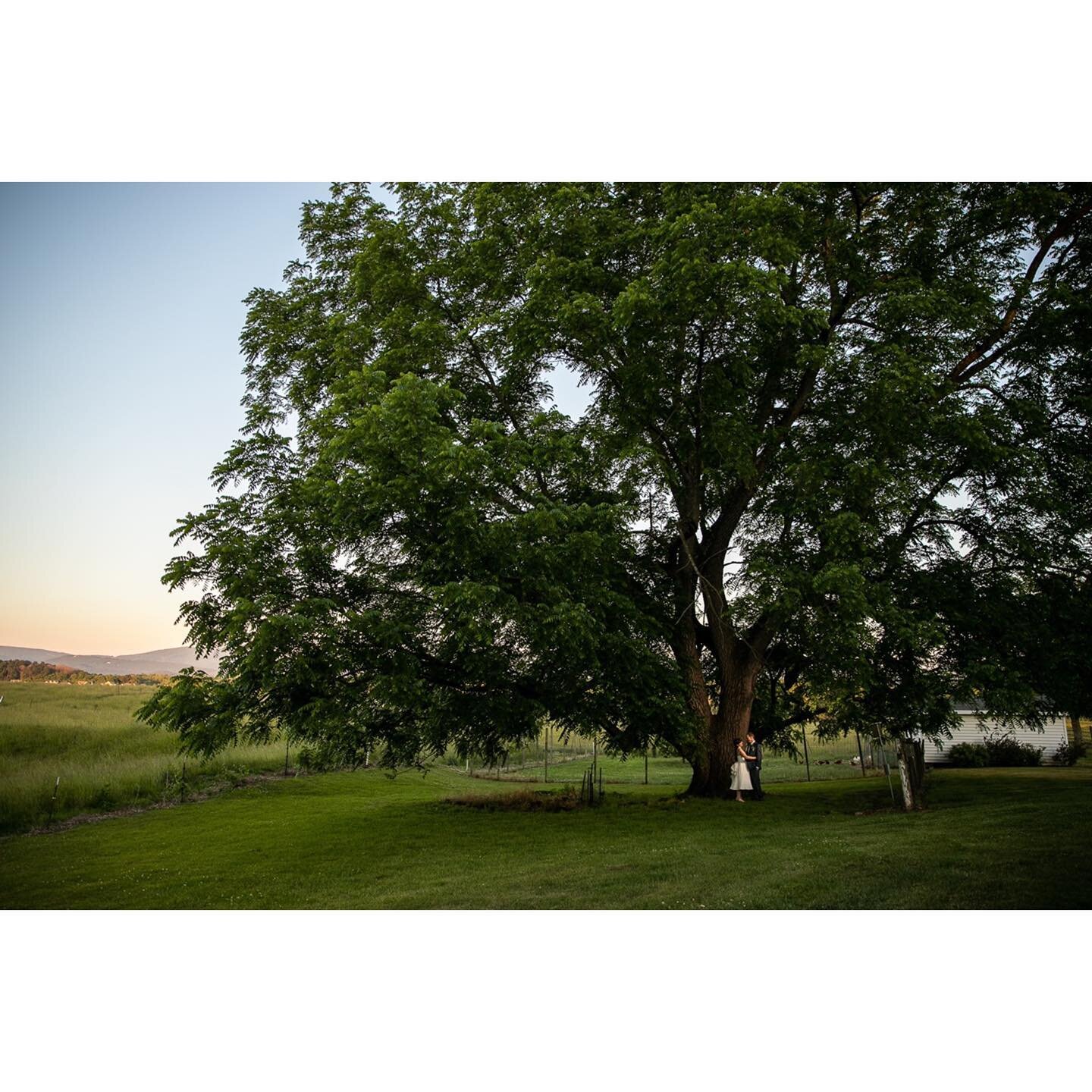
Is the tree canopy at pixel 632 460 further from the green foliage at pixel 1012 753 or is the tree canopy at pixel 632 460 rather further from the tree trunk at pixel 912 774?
the green foliage at pixel 1012 753

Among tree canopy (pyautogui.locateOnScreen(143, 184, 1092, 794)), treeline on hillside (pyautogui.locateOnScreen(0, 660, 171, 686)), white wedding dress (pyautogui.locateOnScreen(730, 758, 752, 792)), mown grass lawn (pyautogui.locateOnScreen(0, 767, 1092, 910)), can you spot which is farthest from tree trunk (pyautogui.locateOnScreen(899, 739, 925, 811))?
treeline on hillside (pyautogui.locateOnScreen(0, 660, 171, 686))

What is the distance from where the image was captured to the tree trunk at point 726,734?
10.4m

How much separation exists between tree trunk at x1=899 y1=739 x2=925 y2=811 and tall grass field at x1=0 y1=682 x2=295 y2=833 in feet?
27.1

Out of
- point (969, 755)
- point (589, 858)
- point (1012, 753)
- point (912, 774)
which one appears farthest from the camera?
point (969, 755)

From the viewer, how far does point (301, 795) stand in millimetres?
12000

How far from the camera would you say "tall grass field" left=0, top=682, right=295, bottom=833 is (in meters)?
6.83

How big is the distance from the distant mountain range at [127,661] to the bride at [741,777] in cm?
657

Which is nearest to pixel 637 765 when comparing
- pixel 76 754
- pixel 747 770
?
pixel 747 770

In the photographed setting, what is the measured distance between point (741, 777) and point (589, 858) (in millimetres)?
4072

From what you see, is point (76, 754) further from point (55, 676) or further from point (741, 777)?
point (741, 777)

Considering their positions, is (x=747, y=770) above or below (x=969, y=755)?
above

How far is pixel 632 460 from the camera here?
8.94 m
